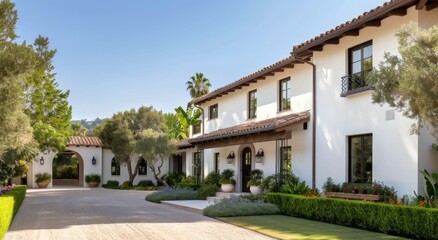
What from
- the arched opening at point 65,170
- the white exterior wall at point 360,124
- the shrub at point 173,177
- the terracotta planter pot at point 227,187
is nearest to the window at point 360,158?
the white exterior wall at point 360,124

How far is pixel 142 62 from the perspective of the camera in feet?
83.4

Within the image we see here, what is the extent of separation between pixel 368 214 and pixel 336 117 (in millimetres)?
3834

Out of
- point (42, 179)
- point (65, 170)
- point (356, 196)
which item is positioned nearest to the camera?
point (356, 196)

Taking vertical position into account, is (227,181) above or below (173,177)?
above

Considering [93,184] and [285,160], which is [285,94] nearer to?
[285,160]

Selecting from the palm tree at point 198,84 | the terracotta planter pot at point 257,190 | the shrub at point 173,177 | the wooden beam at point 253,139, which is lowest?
the shrub at point 173,177

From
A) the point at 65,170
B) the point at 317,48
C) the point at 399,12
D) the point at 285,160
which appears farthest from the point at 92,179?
the point at 399,12

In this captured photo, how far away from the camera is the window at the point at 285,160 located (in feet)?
57.4

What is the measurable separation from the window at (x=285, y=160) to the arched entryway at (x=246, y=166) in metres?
3.15

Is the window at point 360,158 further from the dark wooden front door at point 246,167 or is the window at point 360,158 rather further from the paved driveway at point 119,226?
the dark wooden front door at point 246,167

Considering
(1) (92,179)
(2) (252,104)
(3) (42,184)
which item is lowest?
(3) (42,184)

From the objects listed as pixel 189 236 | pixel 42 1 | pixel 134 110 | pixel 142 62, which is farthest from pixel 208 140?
pixel 134 110

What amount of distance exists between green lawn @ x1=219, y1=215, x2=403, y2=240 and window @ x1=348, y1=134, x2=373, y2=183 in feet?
5.97

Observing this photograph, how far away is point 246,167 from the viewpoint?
69.9 ft
